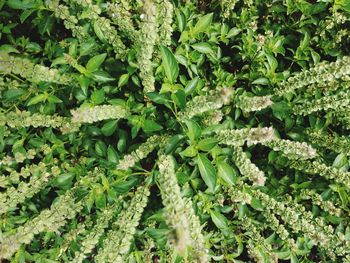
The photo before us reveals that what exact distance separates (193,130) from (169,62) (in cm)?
51

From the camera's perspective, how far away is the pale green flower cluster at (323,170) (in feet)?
9.96

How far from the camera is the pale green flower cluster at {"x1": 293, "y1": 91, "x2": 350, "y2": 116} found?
9.29 ft

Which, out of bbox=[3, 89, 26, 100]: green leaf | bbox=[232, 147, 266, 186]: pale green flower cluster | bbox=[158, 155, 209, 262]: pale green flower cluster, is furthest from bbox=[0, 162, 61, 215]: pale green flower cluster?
bbox=[232, 147, 266, 186]: pale green flower cluster

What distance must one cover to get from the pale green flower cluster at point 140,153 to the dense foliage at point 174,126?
12mm

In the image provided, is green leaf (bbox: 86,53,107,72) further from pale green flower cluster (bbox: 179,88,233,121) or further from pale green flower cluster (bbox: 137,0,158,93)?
pale green flower cluster (bbox: 179,88,233,121)

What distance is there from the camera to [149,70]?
2.73m

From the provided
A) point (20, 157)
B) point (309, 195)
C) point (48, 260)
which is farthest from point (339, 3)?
point (48, 260)

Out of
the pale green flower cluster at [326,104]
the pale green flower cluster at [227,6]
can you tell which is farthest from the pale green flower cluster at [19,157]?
the pale green flower cluster at [326,104]

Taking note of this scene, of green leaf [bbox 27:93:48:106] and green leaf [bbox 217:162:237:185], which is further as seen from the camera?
green leaf [bbox 27:93:48:106]

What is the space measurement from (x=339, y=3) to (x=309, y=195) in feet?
5.51

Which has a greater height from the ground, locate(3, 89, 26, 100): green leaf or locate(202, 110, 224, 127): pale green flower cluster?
locate(3, 89, 26, 100): green leaf

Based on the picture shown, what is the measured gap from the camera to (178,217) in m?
2.01

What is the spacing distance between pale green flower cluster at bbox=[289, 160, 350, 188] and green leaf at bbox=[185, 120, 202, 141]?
3.67 feet

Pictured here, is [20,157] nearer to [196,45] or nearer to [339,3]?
[196,45]
